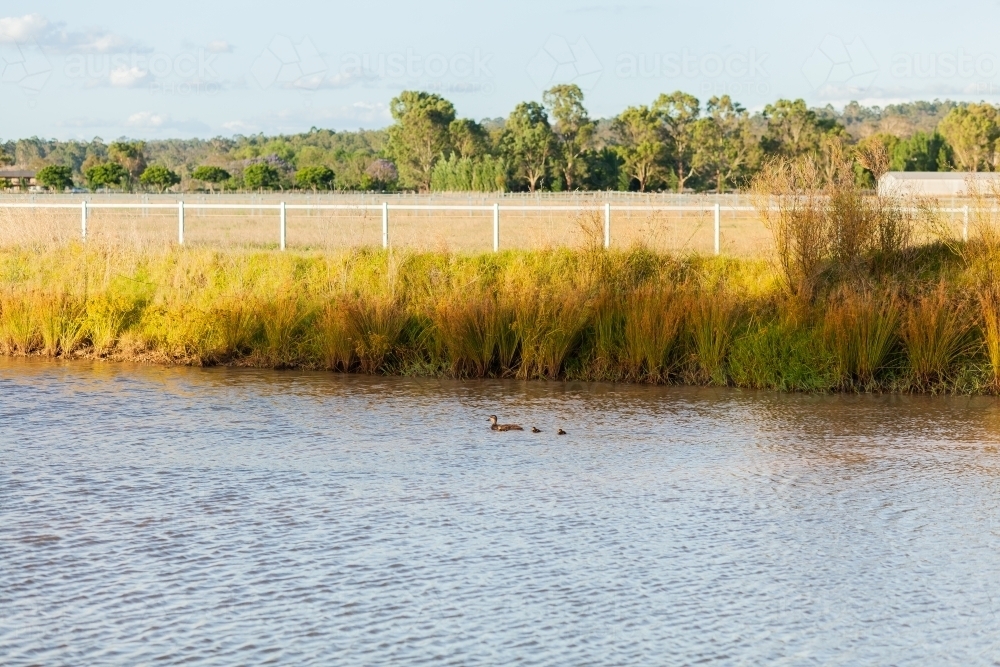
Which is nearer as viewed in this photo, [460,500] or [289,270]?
[460,500]

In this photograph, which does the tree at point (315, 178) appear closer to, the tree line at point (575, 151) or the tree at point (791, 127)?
the tree line at point (575, 151)

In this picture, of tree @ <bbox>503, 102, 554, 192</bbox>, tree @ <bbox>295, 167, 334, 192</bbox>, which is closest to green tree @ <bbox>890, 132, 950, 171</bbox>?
tree @ <bbox>503, 102, 554, 192</bbox>

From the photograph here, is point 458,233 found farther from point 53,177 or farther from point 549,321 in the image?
point 53,177

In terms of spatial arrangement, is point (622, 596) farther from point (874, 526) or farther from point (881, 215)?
point (881, 215)

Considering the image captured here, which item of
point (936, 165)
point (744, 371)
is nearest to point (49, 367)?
point (744, 371)

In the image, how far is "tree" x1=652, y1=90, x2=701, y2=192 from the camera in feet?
322

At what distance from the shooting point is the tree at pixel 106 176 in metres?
93.9

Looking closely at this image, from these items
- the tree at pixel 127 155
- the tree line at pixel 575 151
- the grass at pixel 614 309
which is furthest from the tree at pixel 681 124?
the grass at pixel 614 309

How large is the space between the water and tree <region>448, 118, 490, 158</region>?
8736cm

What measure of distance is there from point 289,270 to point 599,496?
1056 centimetres

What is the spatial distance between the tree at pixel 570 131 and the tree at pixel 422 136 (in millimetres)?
8436

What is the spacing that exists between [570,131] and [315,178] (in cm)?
2057

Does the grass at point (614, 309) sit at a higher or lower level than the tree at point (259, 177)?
lower

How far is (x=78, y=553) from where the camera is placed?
7234 mm
